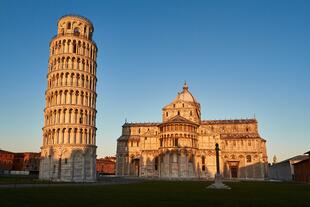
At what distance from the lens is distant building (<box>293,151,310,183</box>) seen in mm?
69175

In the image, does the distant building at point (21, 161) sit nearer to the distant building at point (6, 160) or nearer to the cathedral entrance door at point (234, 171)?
→ the distant building at point (6, 160)

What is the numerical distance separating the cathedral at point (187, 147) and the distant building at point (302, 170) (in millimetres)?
10790

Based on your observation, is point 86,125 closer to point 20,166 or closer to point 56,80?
point 56,80

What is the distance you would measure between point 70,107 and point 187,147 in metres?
33.5

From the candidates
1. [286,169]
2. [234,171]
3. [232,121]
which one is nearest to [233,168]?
[234,171]

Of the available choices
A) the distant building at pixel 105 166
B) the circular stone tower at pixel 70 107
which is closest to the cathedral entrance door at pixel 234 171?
the circular stone tower at pixel 70 107

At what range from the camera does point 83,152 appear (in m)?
57.8

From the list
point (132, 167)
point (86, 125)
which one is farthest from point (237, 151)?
point (86, 125)

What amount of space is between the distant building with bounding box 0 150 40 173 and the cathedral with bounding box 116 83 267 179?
50979mm

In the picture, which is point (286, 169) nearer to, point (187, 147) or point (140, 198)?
point (187, 147)

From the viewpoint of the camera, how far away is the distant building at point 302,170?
69175 millimetres

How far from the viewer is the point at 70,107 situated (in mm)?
58594

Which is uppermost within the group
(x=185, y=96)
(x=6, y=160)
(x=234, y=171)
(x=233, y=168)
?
(x=185, y=96)

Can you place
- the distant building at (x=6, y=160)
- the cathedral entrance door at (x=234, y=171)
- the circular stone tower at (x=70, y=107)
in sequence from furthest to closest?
the distant building at (x=6, y=160), the cathedral entrance door at (x=234, y=171), the circular stone tower at (x=70, y=107)
